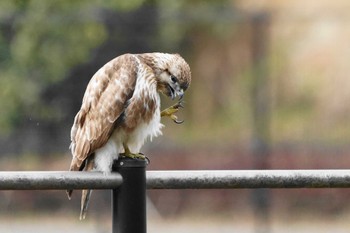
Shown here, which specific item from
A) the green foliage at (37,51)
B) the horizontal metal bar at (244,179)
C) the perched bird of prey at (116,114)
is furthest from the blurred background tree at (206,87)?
the horizontal metal bar at (244,179)

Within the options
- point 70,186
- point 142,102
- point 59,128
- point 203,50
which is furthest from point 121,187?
point 203,50

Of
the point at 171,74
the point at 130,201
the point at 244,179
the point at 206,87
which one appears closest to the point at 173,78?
the point at 171,74

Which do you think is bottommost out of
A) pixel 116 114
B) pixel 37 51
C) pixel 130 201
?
pixel 130 201

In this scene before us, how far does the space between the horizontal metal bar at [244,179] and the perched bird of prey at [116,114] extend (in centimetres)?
62

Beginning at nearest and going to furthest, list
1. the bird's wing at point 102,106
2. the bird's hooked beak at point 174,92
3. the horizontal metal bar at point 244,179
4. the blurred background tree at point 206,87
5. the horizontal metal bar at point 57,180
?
1. the horizontal metal bar at point 57,180
2. the horizontal metal bar at point 244,179
3. the bird's wing at point 102,106
4. the bird's hooked beak at point 174,92
5. the blurred background tree at point 206,87

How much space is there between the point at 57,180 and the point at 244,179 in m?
0.36

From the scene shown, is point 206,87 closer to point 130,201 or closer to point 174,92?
point 174,92

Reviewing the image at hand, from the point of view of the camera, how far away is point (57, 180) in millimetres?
2277

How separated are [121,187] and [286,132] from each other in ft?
14.4

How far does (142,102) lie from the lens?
3.20 metres

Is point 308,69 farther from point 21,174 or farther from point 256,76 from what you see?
point 21,174

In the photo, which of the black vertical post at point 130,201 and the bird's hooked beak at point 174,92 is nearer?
the black vertical post at point 130,201

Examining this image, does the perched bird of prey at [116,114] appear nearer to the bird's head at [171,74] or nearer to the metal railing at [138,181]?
the bird's head at [171,74]

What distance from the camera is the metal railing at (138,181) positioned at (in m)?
2.27
